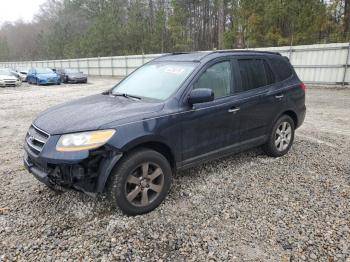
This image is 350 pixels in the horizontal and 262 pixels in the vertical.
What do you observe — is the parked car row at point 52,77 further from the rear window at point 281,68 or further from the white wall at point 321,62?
the rear window at point 281,68

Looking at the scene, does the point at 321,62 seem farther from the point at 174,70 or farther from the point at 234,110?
the point at 174,70

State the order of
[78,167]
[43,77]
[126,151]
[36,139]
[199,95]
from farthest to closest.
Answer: [43,77] → [199,95] → [36,139] → [126,151] → [78,167]

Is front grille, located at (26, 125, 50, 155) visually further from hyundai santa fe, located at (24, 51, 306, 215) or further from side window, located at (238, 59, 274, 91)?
side window, located at (238, 59, 274, 91)

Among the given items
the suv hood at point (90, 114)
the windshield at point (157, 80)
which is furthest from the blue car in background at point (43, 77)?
the suv hood at point (90, 114)

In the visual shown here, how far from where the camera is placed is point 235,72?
412cm

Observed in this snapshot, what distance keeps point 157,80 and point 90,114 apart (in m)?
1.12

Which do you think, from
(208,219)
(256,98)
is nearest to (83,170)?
(208,219)

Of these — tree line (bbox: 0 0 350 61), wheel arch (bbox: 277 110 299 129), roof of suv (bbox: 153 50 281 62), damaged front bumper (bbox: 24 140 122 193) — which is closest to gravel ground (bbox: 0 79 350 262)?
damaged front bumper (bbox: 24 140 122 193)

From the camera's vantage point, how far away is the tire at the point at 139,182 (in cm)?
303

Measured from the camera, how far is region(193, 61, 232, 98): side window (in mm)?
3733

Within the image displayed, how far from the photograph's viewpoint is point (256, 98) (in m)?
4.28

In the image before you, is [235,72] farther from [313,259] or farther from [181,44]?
[181,44]

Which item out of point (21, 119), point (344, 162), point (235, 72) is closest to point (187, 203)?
point (235, 72)

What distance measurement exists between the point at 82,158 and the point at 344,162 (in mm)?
4129
